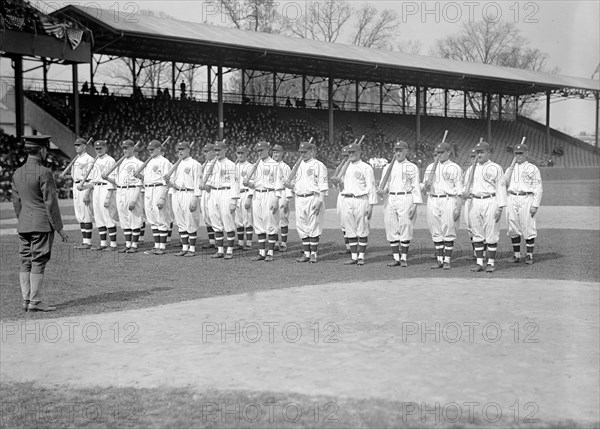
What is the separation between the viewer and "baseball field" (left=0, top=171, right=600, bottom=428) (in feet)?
15.7

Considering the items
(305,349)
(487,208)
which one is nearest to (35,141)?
(305,349)

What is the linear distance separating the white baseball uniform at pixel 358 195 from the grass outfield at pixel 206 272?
681mm

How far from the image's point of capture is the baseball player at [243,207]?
1350 cm

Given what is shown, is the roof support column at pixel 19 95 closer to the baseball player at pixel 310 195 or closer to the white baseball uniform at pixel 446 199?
the baseball player at pixel 310 195

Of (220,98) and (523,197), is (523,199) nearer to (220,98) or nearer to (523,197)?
(523,197)

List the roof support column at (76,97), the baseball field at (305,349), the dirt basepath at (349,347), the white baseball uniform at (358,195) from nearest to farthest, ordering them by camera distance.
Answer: the baseball field at (305,349)
the dirt basepath at (349,347)
the white baseball uniform at (358,195)
the roof support column at (76,97)

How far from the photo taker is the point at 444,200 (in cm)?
1134

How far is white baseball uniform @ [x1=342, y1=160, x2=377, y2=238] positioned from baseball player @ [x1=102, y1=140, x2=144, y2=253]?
4162 millimetres

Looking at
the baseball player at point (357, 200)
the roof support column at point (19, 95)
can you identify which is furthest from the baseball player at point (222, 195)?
the roof support column at point (19, 95)

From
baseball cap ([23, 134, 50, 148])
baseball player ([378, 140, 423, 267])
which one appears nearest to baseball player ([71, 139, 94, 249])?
baseball cap ([23, 134, 50, 148])

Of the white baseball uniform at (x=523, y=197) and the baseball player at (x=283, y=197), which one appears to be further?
the baseball player at (x=283, y=197)

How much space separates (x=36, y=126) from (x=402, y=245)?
2495 cm

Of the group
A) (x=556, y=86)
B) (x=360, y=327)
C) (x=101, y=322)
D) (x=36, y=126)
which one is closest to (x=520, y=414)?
(x=360, y=327)

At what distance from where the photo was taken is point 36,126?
3231 centimetres
